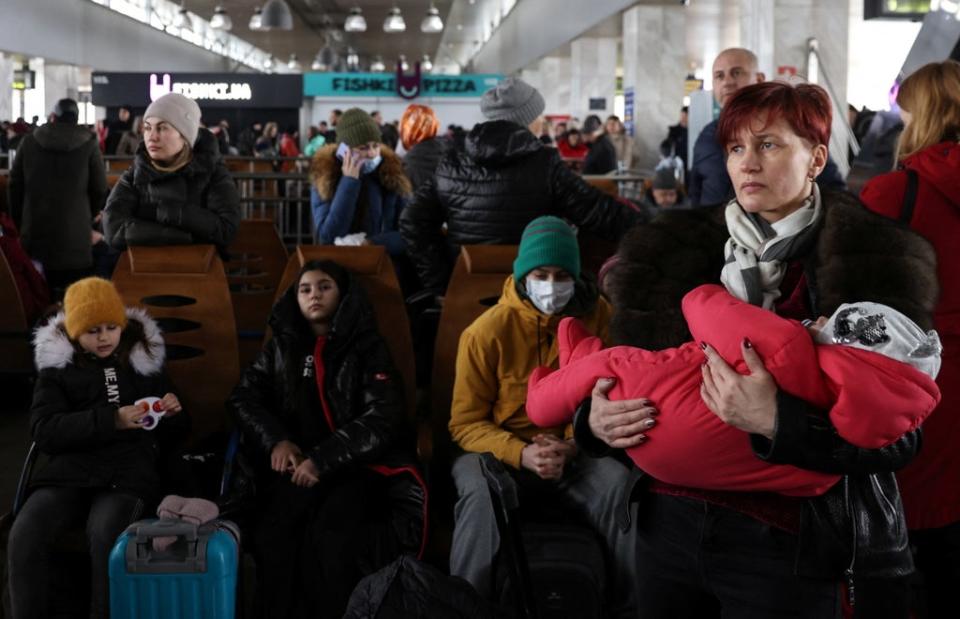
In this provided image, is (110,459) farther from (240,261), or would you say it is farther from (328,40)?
(328,40)

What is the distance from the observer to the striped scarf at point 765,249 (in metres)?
1.85

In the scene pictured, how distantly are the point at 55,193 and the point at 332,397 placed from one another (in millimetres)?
4017

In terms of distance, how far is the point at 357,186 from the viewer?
228 inches

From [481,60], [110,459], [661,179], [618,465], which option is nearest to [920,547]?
[618,465]

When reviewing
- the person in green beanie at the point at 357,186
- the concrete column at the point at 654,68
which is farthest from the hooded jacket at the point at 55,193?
the concrete column at the point at 654,68

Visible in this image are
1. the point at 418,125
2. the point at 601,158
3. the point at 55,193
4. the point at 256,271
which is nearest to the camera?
the point at 256,271

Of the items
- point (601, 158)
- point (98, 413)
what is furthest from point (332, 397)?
point (601, 158)

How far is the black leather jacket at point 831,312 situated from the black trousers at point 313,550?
73.0 inches

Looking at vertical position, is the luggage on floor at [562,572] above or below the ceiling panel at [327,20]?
below

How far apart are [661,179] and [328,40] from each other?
39.5 meters

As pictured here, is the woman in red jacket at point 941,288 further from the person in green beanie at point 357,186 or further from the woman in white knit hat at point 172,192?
the person in green beanie at point 357,186

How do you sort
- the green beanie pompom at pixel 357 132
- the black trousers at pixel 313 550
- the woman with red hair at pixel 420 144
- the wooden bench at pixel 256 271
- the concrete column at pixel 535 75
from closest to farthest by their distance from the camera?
the black trousers at pixel 313 550 → the wooden bench at pixel 256 271 → the green beanie pompom at pixel 357 132 → the woman with red hair at pixel 420 144 → the concrete column at pixel 535 75

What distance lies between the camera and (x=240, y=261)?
19.5 feet

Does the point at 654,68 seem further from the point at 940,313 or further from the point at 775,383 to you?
the point at 775,383
